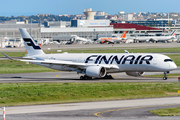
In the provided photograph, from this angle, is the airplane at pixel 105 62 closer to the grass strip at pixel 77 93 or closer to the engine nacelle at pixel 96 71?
the engine nacelle at pixel 96 71

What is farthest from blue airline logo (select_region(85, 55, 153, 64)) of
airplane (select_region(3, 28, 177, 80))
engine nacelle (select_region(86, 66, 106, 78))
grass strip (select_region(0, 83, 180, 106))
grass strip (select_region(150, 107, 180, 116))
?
grass strip (select_region(150, 107, 180, 116))

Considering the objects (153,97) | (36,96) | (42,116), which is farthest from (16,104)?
(153,97)

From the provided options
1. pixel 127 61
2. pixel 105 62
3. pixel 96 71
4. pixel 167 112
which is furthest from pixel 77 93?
pixel 105 62

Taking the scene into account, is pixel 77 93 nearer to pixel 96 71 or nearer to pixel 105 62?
pixel 96 71

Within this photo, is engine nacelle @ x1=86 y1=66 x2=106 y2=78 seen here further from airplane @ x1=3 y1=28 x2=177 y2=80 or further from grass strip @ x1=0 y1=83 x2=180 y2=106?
grass strip @ x1=0 y1=83 x2=180 y2=106

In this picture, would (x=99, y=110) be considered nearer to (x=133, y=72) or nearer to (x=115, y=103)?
(x=115, y=103)

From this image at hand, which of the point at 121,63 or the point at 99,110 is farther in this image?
the point at 121,63

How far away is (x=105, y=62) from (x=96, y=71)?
2639 mm

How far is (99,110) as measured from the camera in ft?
82.7

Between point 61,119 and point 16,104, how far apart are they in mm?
8306

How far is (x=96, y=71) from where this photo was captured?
48.0 m

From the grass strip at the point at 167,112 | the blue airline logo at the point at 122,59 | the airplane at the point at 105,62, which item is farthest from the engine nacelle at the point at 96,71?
the grass strip at the point at 167,112

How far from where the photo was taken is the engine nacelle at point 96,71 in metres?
47.9

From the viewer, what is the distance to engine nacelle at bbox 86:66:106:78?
157ft
